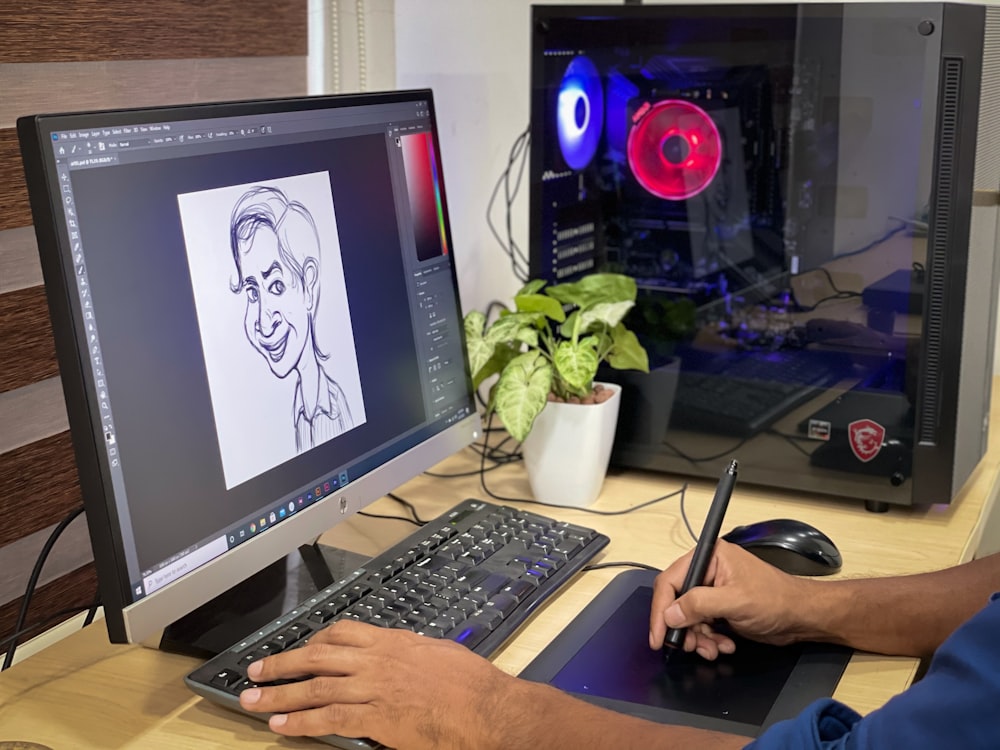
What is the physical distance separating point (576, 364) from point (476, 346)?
0.13m

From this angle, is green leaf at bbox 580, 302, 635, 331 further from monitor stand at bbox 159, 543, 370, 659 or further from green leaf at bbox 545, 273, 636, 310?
monitor stand at bbox 159, 543, 370, 659

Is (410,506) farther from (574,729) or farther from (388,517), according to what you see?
(574,729)

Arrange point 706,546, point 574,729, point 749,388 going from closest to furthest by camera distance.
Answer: point 574,729
point 706,546
point 749,388

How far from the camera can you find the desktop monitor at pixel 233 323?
81cm

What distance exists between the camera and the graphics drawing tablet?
91cm

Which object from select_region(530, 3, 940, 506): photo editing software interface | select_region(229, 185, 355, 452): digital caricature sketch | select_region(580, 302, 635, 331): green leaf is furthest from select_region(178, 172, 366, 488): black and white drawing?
select_region(530, 3, 940, 506): photo editing software interface

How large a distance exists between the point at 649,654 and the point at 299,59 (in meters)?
0.98

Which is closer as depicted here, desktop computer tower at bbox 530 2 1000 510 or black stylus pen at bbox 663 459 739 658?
black stylus pen at bbox 663 459 739 658

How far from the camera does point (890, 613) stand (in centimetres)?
101

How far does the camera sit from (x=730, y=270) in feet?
4.49

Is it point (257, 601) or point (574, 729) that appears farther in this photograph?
point (257, 601)

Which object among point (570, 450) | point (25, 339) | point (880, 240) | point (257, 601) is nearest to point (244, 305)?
point (257, 601)

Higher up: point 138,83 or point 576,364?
point 138,83

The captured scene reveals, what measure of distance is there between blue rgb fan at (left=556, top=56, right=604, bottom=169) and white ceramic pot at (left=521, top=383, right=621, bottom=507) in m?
0.31
